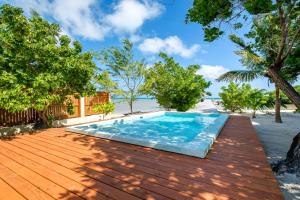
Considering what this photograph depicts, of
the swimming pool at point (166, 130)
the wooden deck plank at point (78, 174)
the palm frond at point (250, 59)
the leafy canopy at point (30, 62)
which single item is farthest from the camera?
the palm frond at point (250, 59)

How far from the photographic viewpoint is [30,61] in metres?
6.75

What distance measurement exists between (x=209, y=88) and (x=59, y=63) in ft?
40.8

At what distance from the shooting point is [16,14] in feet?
19.9

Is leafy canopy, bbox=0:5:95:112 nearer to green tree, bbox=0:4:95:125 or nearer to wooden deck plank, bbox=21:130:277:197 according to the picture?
green tree, bbox=0:4:95:125

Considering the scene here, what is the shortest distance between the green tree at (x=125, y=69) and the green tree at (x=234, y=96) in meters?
8.20

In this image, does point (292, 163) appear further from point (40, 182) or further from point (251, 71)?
point (251, 71)

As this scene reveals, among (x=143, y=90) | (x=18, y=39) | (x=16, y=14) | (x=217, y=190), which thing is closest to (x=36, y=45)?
(x=18, y=39)

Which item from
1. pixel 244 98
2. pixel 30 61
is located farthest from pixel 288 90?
pixel 244 98

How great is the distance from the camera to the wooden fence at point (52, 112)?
730cm

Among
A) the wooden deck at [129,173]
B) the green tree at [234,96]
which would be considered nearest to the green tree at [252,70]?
the green tree at [234,96]

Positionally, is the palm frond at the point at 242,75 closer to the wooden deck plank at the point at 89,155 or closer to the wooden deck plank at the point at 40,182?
the wooden deck plank at the point at 89,155

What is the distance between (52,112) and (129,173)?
7778mm

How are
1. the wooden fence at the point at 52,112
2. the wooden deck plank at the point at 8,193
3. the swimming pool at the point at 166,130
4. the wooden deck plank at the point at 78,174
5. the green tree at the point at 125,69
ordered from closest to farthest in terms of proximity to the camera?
the wooden deck plank at the point at 8,193 < the wooden deck plank at the point at 78,174 < the swimming pool at the point at 166,130 < the wooden fence at the point at 52,112 < the green tree at the point at 125,69

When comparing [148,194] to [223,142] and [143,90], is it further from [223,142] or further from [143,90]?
[143,90]
